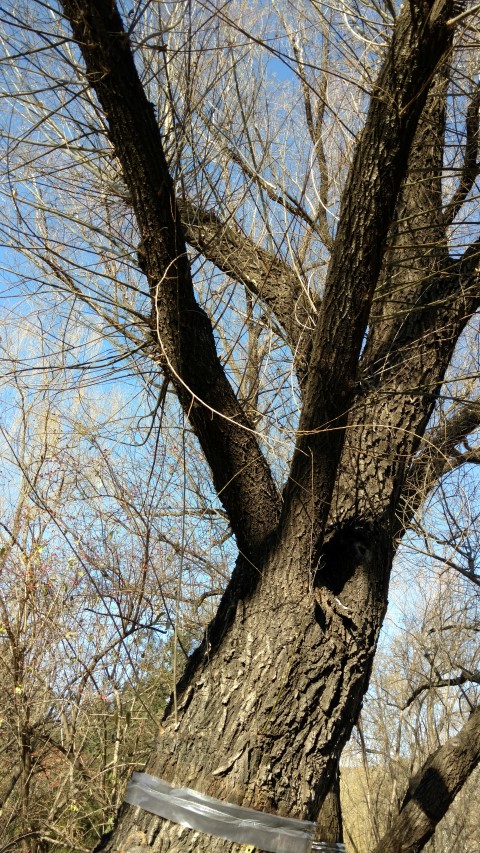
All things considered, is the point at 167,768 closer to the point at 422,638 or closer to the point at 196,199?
the point at 196,199

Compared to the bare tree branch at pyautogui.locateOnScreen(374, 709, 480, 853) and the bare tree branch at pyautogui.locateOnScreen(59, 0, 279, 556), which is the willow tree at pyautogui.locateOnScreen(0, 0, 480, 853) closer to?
the bare tree branch at pyautogui.locateOnScreen(59, 0, 279, 556)

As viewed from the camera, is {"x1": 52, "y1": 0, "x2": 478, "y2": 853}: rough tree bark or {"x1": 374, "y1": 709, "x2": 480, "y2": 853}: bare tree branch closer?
{"x1": 52, "y1": 0, "x2": 478, "y2": 853}: rough tree bark

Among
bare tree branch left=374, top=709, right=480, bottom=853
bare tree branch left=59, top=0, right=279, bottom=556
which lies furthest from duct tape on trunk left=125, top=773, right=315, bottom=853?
bare tree branch left=374, top=709, right=480, bottom=853

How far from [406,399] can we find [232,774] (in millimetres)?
1546

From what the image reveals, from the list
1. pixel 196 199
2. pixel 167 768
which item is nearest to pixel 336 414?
pixel 196 199

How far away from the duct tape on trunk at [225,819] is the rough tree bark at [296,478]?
3 cm

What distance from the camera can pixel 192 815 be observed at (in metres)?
2.01

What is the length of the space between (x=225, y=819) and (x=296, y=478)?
1072mm

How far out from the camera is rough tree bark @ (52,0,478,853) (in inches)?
78.7

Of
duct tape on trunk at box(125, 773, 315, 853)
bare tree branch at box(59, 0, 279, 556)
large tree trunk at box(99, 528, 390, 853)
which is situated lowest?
duct tape on trunk at box(125, 773, 315, 853)

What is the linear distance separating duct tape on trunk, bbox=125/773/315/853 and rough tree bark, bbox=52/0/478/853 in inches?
1.3

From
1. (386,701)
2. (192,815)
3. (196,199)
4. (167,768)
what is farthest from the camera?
(386,701)

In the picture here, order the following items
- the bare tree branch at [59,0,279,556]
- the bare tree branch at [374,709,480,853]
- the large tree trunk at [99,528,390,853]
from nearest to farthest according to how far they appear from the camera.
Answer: the bare tree branch at [59,0,279,556] < the large tree trunk at [99,528,390,853] < the bare tree branch at [374,709,480,853]

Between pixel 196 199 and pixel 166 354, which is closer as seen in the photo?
pixel 166 354
